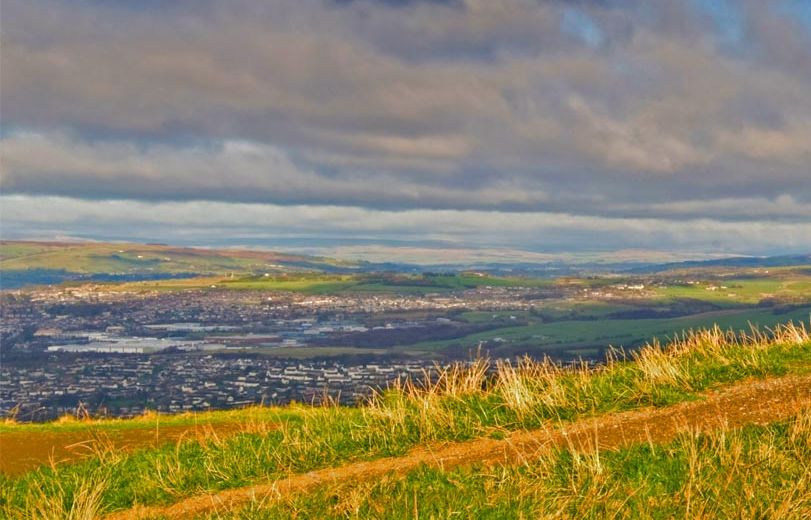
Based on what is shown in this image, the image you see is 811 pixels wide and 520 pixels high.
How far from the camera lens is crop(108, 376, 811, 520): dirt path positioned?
16.1m

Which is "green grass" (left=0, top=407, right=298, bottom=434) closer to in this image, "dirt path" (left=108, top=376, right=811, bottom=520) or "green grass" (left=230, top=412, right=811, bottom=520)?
"dirt path" (left=108, top=376, right=811, bottom=520)

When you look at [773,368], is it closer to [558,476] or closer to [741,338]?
[741,338]

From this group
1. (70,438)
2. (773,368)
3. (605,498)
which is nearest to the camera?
Result: (605,498)

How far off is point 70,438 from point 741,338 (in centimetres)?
2358

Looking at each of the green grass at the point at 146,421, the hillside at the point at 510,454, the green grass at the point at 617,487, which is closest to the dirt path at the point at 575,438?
the hillside at the point at 510,454

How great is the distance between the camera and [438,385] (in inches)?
909

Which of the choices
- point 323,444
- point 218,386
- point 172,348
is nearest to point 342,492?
point 323,444

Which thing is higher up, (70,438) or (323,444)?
(323,444)

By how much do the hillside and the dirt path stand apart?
0.07 metres

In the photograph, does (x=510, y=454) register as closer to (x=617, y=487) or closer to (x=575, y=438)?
(x=575, y=438)

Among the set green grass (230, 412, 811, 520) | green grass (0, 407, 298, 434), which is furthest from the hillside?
green grass (0, 407, 298, 434)

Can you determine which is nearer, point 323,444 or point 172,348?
point 323,444

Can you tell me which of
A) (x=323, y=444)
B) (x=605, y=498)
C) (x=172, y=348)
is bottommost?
(x=172, y=348)

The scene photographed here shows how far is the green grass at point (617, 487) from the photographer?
1153 cm
